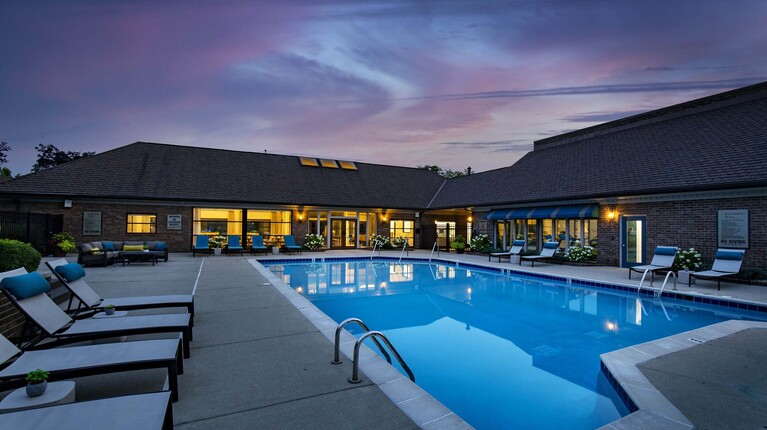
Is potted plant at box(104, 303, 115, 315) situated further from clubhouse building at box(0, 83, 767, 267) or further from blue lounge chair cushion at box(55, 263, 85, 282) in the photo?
clubhouse building at box(0, 83, 767, 267)

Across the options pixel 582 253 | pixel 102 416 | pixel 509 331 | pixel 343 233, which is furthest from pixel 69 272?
pixel 343 233

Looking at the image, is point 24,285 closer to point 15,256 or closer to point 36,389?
point 36,389

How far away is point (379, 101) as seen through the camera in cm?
1948

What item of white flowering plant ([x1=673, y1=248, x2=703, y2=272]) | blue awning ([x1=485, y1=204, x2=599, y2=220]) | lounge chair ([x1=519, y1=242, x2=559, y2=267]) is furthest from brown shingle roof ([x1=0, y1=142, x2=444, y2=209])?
white flowering plant ([x1=673, y1=248, x2=703, y2=272])

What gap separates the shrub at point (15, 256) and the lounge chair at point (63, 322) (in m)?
1.64

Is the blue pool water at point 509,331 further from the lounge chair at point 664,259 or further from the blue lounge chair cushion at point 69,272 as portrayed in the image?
the blue lounge chair cushion at point 69,272

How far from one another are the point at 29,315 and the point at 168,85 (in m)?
A: 15.7

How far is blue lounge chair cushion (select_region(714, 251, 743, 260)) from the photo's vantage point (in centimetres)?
1031

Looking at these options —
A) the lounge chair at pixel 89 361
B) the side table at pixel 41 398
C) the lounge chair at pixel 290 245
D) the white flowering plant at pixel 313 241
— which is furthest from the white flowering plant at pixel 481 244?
the side table at pixel 41 398

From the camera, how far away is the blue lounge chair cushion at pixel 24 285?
3986mm

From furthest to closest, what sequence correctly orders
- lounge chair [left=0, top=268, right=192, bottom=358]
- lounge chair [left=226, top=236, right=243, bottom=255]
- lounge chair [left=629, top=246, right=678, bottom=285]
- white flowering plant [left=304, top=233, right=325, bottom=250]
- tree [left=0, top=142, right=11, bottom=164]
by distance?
tree [left=0, top=142, right=11, bottom=164] → white flowering plant [left=304, top=233, right=325, bottom=250] → lounge chair [left=226, top=236, right=243, bottom=255] → lounge chair [left=629, top=246, right=678, bottom=285] → lounge chair [left=0, top=268, right=192, bottom=358]

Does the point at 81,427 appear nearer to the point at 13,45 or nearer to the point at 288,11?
the point at 288,11

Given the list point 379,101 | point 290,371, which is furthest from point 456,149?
point 290,371

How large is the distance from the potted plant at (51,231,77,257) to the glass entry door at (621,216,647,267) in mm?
22616
